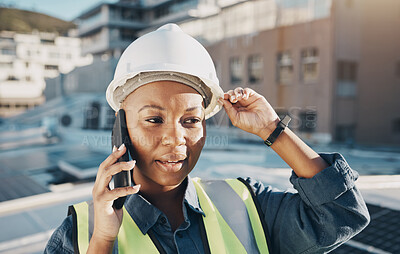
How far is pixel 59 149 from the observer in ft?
47.6

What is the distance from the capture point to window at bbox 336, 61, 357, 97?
19359 mm

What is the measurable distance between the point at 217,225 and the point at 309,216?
0.46 meters

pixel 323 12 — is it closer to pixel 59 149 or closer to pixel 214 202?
pixel 59 149

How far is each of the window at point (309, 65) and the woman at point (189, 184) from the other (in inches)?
748

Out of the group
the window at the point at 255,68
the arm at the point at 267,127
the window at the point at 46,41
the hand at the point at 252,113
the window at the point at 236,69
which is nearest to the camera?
the arm at the point at 267,127

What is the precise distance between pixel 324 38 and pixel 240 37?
21.6 ft

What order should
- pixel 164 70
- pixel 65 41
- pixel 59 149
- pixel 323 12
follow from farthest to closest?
pixel 65 41
pixel 323 12
pixel 59 149
pixel 164 70

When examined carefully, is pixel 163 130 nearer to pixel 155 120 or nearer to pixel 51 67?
pixel 155 120

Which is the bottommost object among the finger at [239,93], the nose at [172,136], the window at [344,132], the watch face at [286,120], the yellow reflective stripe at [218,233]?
the window at [344,132]

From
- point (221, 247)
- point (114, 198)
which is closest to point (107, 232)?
point (114, 198)

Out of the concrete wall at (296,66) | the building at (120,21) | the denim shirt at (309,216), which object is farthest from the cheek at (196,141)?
the building at (120,21)

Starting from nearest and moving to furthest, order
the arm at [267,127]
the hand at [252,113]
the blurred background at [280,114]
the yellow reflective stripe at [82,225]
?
the yellow reflective stripe at [82,225], the arm at [267,127], the hand at [252,113], the blurred background at [280,114]

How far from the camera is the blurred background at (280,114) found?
471 centimetres

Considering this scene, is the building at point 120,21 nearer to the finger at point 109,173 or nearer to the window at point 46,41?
the window at point 46,41
